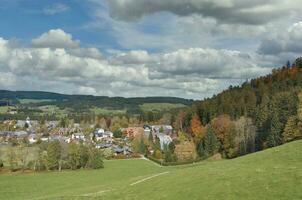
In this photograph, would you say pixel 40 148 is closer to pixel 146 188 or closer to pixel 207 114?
pixel 207 114

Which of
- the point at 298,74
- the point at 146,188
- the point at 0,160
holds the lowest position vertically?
the point at 0,160

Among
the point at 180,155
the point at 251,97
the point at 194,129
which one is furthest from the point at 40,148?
the point at 251,97

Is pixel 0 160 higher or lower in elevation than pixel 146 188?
lower

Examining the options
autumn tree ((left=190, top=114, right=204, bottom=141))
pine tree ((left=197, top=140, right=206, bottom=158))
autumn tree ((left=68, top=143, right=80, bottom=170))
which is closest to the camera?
autumn tree ((left=68, top=143, right=80, bottom=170))

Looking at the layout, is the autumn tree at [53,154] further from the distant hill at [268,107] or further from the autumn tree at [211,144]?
the distant hill at [268,107]

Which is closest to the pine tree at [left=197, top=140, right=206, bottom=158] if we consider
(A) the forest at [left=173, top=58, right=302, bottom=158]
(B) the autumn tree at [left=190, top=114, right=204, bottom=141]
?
(A) the forest at [left=173, top=58, right=302, bottom=158]

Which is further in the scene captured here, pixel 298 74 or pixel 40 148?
pixel 298 74

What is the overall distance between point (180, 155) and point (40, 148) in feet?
151

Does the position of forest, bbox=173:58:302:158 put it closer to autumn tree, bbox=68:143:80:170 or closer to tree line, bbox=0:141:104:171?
tree line, bbox=0:141:104:171

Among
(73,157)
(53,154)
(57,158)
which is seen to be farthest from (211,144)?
(53,154)

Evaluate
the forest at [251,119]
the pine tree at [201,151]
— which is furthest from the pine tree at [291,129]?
the pine tree at [201,151]

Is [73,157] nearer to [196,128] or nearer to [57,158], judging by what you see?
[57,158]

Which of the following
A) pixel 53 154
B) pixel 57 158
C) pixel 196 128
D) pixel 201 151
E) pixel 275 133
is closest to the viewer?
pixel 275 133

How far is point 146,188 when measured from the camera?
37.2 meters
